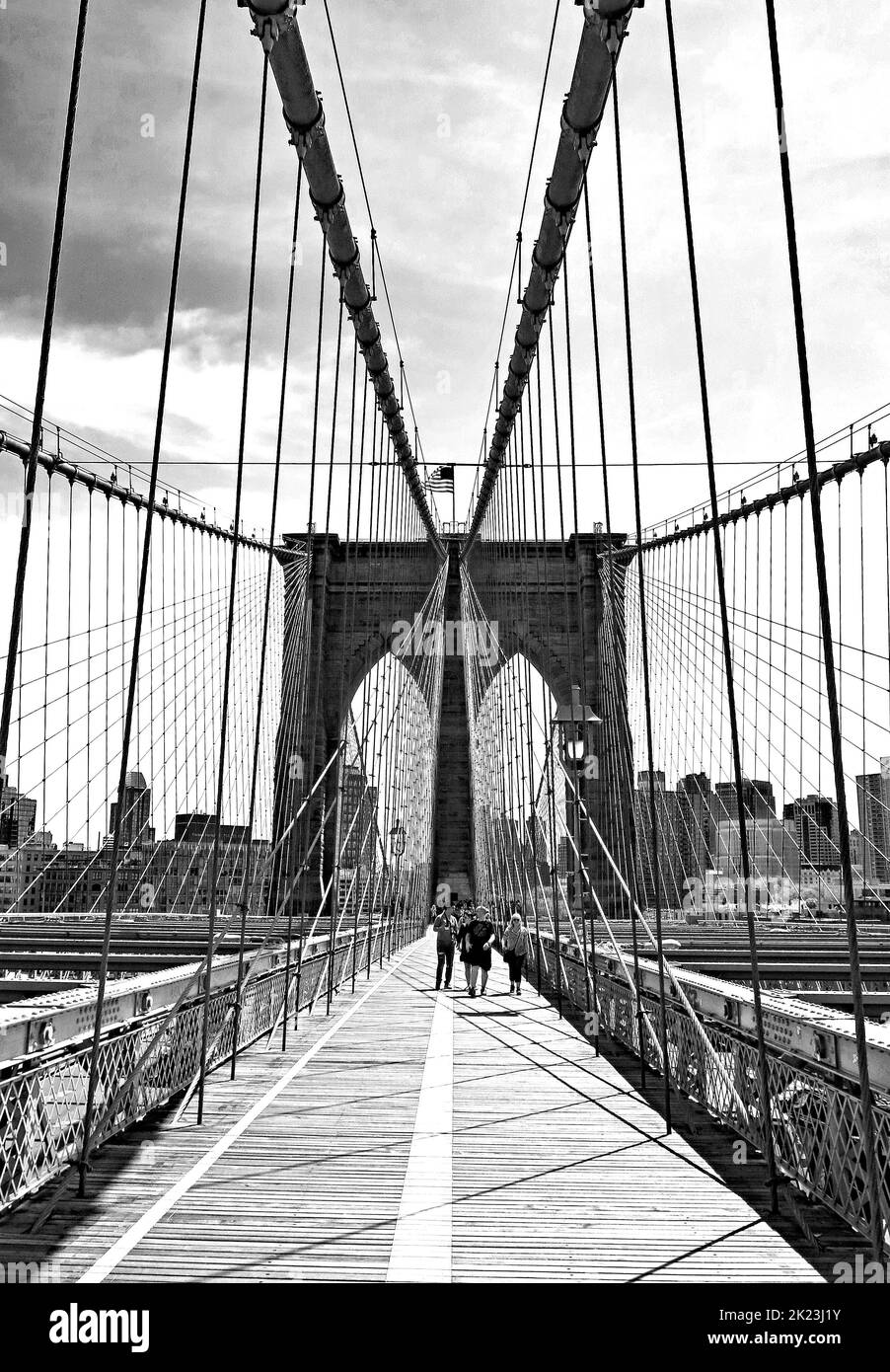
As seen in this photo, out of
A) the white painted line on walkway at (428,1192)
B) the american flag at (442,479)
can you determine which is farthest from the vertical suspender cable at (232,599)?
the american flag at (442,479)

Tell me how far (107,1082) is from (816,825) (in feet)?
51.5

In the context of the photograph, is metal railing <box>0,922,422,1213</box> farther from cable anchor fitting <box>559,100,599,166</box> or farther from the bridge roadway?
cable anchor fitting <box>559,100,599,166</box>

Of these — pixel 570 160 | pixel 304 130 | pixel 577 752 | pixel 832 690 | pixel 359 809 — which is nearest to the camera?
pixel 832 690

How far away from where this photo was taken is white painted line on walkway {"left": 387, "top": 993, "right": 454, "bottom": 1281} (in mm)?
3523

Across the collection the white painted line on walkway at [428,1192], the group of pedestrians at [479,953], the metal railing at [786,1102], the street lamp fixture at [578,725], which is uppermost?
the street lamp fixture at [578,725]

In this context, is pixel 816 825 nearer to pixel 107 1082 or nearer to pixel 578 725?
pixel 578 725

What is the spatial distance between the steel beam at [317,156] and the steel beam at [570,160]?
1878 millimetres

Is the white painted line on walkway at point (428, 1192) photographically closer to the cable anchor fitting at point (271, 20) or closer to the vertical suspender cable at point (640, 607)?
the vertical suspender cable at point (640, 607)

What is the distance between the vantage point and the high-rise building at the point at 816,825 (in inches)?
711

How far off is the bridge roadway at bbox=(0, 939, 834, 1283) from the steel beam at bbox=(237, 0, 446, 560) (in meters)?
6.28

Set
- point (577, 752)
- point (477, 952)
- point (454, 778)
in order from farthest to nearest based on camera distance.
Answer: point (454, 778) → point (477, 952) → point (577, 752)

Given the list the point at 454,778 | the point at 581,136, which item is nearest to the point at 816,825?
the point at 581,136

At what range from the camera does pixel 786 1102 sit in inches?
187

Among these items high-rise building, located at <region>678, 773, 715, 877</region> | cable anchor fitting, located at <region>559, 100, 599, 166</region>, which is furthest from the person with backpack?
high-rise building, located at <region>678, 773, 715, 877</region>
